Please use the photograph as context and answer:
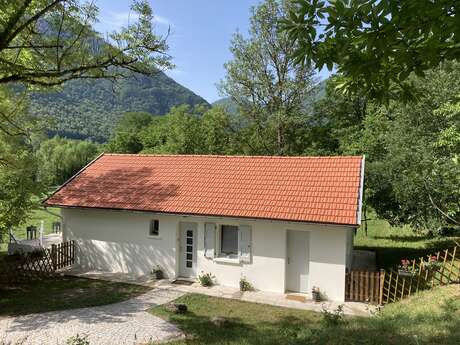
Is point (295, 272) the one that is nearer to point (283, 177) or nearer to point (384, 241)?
point (283, 177)

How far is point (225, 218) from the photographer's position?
1480 cm

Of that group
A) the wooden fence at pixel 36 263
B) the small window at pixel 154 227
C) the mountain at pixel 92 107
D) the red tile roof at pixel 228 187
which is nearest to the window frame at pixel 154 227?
the small window at pixel 154 227

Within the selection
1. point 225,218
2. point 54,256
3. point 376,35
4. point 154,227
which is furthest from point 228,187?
point 376,35

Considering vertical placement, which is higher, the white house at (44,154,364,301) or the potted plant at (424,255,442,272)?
the white house at (44,154,364,301)

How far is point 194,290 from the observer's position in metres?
14.3

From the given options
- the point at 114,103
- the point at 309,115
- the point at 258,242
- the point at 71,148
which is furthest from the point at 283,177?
the point at 114,103

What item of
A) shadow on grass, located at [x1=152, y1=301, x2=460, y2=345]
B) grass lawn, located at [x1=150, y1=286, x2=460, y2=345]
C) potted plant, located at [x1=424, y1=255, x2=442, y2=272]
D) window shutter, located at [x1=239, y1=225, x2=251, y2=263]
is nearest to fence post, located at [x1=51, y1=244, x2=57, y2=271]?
grass lawn, located at [x1=150, y1=286, x2=460, y2=345]

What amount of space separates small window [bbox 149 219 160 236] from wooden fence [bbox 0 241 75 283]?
4.12 metres

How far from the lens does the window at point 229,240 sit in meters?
15.1

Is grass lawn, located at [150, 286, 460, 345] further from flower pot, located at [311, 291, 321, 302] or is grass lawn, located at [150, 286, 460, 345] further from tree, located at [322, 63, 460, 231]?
tree, located at [322, 63, 460, 231]

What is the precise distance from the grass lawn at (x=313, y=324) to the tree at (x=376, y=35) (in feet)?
16.3

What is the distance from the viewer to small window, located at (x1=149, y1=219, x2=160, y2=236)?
1612 centimetres

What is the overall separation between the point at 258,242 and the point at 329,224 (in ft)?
9.47

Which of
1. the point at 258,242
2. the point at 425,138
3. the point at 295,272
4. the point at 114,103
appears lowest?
the point at 295,272
